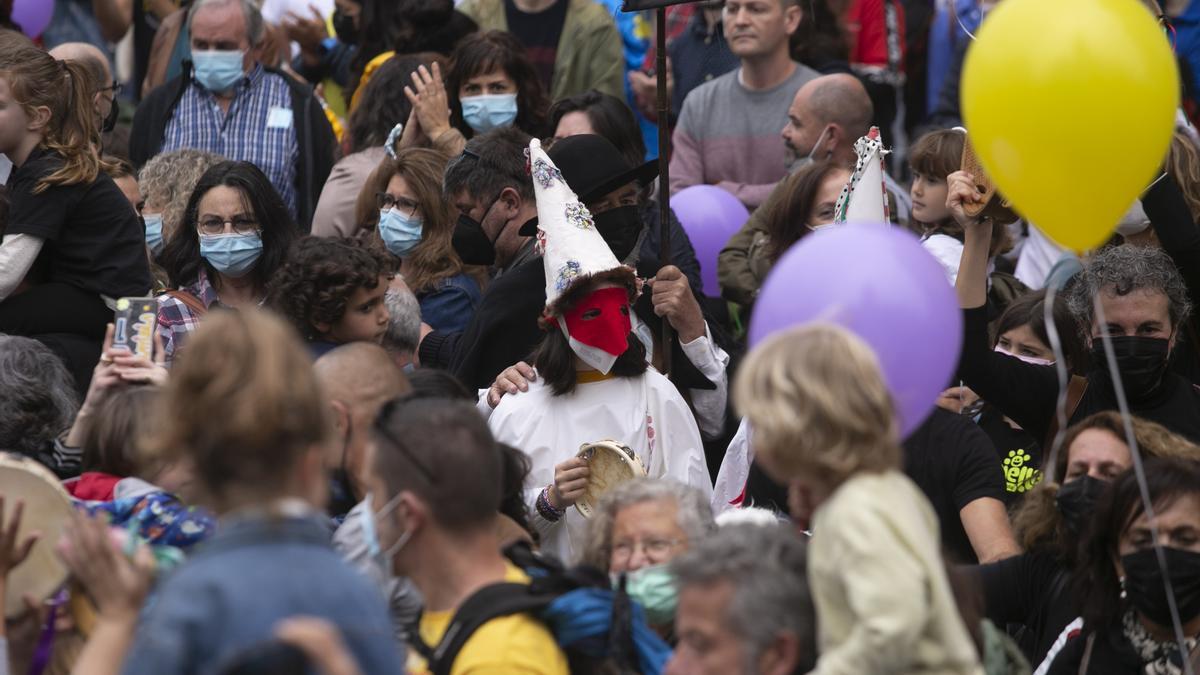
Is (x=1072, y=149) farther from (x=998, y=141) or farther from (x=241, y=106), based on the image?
(x=241, y=106)

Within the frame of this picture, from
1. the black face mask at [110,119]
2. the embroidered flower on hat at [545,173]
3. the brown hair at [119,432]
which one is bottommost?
the black face mask at [110,119]

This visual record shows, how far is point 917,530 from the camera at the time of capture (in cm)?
321

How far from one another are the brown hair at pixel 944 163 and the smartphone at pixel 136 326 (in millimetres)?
3267

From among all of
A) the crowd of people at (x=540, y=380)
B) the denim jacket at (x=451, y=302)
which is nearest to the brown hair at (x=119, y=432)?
the crowd of people at (x=540, y=380)

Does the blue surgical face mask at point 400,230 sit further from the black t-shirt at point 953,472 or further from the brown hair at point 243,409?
the brown hair at point 243,409

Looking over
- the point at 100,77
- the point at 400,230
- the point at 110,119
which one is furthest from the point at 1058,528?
the point at 110,119

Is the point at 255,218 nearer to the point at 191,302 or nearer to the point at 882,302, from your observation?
the point at 191,302

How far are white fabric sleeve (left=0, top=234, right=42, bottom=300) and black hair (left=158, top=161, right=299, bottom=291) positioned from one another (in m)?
0.58

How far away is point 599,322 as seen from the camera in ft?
18.7

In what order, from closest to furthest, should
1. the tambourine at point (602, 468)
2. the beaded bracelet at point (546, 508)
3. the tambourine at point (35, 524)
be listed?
1. the tambourine at point (35, 524)
2. the tambourine at point (602, 468)
3. the beaded bracelet at point (546, 508)

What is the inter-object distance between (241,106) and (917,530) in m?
6.17

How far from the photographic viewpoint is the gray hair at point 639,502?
171 inches

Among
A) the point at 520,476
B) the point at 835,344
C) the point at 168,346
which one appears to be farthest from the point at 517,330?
the point at 835,344

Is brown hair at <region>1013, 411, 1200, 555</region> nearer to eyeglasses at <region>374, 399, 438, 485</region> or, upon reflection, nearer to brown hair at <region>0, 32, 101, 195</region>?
eyeglasses at <region>374, 399, 438, 485</region>
